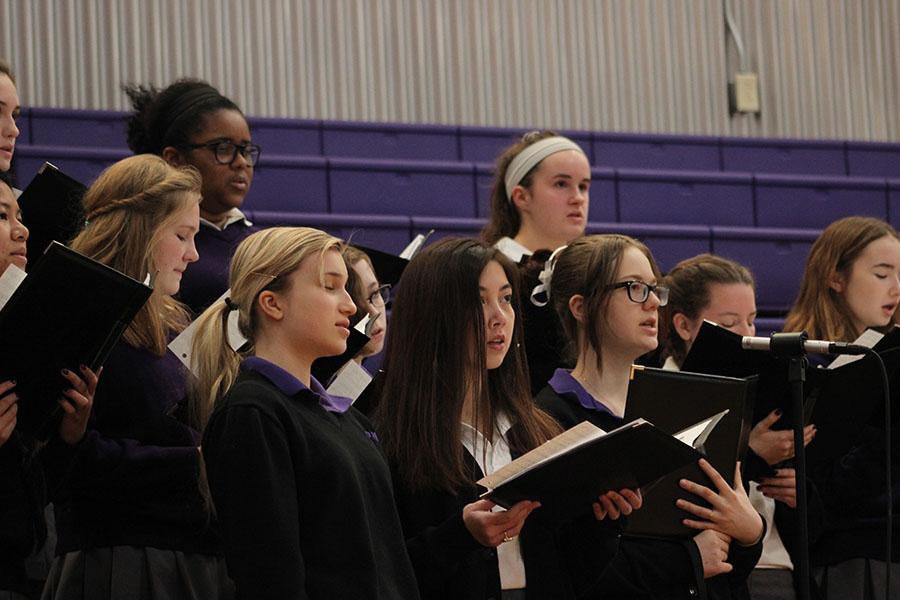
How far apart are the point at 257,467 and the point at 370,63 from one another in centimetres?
499

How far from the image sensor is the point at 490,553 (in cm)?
256

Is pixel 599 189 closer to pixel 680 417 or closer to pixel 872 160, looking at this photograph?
pixel 872 160

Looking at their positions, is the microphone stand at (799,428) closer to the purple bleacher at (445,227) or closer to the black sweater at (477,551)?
the black sweater at (477,551)

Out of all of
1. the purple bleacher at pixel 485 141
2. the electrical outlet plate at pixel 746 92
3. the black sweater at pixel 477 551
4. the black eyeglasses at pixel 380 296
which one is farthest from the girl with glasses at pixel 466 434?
the electrical outlet plate at pixel 746 92

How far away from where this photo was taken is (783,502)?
3.25 metres

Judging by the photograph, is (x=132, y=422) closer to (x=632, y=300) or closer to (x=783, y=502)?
(x=632, y=300)

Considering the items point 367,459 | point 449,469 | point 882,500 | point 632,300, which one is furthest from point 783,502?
point 367,459

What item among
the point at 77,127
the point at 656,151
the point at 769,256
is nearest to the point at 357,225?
the point at 77,127

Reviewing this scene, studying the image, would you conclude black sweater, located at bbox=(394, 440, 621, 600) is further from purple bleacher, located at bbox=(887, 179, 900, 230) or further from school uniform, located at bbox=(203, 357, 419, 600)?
purple bleacher, located at bbox=(887, 179, 900, 230)

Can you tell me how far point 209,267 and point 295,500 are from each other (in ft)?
4.45

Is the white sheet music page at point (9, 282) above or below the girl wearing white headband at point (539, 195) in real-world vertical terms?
below

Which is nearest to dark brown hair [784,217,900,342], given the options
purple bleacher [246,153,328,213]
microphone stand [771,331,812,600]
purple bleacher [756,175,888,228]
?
microphone stand [771,331,812,600]

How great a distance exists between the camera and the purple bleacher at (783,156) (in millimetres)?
7012

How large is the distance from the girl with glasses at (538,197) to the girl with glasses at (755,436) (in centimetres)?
41
